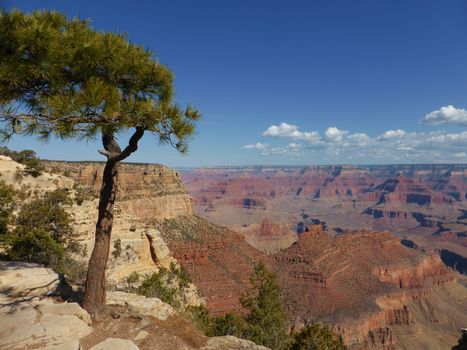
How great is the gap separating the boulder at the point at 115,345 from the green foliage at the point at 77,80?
519 cm

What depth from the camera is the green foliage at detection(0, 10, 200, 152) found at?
28.0 ft

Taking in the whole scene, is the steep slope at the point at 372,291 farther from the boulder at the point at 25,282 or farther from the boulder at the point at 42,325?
the boulder at the point at 42,325

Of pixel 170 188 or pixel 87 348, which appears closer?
pixel 87 348

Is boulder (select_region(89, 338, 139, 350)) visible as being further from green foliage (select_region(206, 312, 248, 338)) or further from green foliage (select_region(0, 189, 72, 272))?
green foliage (select_region(206, 312, 248, 338))

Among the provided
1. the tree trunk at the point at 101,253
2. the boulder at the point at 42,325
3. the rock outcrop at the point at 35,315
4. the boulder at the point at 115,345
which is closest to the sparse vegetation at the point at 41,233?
the rock outcrop at the point at 35,315

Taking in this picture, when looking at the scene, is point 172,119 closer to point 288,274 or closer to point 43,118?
point 43,118

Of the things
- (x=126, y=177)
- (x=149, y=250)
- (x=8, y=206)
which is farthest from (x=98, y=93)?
(x=126, y=177)

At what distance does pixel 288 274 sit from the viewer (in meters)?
82.1

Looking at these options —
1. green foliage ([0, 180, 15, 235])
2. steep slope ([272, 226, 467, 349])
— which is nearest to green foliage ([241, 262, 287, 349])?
green foliage ([0, 180, 15, 235])

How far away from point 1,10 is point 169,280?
20.2 m

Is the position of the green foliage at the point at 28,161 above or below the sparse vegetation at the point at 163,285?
above

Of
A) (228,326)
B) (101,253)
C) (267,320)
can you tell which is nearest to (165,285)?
(228,326)

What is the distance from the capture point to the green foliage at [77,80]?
8539 mm

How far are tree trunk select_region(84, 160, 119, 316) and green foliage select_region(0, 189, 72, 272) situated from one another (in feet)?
28.8
